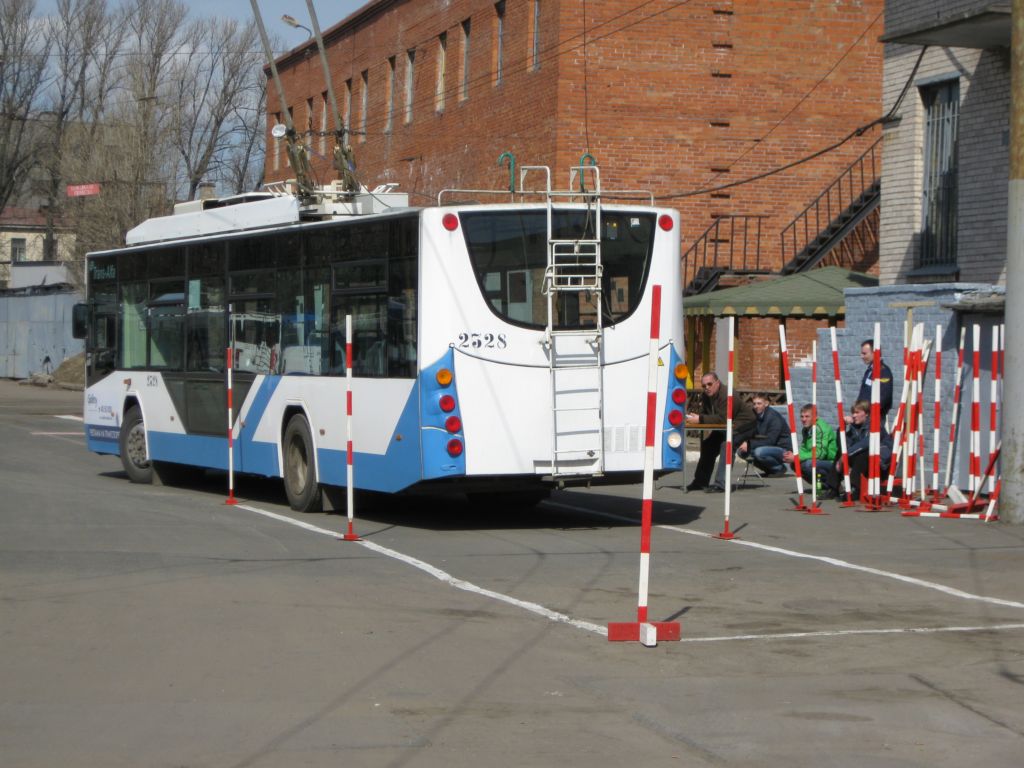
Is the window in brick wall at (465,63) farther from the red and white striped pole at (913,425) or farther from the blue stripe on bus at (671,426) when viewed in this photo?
the blue stripe on bus at (671,426)

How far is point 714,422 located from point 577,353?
505 cm

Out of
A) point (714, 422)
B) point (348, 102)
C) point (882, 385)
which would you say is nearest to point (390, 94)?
point (348, 102)

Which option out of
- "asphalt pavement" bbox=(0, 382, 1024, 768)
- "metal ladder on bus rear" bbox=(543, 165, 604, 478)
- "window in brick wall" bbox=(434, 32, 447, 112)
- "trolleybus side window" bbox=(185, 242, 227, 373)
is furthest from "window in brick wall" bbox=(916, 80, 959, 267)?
"window in brick wall" bbox=(434, 32, 447, 112)

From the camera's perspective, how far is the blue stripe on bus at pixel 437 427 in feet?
45.4

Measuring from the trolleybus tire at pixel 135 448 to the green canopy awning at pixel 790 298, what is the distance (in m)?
9.19

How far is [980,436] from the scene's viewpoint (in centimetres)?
1714

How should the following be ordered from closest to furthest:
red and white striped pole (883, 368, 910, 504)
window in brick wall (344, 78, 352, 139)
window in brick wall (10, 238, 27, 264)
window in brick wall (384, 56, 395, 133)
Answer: red and white striped pole (883, 368, 910, 504) < window in brick wall (384, 56, 395, 133) < window in brick wall (344, 78, 352, 139) < window in brick wall (10, 238, 27, 264)

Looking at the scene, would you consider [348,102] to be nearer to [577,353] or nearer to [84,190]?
[84,190]

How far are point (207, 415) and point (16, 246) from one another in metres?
86.2

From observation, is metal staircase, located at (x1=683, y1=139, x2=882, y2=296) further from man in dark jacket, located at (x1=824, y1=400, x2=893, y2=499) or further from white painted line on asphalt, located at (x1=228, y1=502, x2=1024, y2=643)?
white painted line on asphalt, located at (x1=228, y1=502, x2=1024, y2=643)

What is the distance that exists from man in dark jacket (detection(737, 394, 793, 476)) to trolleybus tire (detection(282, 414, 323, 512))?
20.9 feet

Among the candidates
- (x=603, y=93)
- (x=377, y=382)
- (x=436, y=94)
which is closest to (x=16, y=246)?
(x=436, y=94)

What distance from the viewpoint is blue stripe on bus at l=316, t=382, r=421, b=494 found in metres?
14.0

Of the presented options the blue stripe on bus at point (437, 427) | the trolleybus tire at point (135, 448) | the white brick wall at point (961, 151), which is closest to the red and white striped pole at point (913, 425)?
the white brick wall at point (961, 151)
